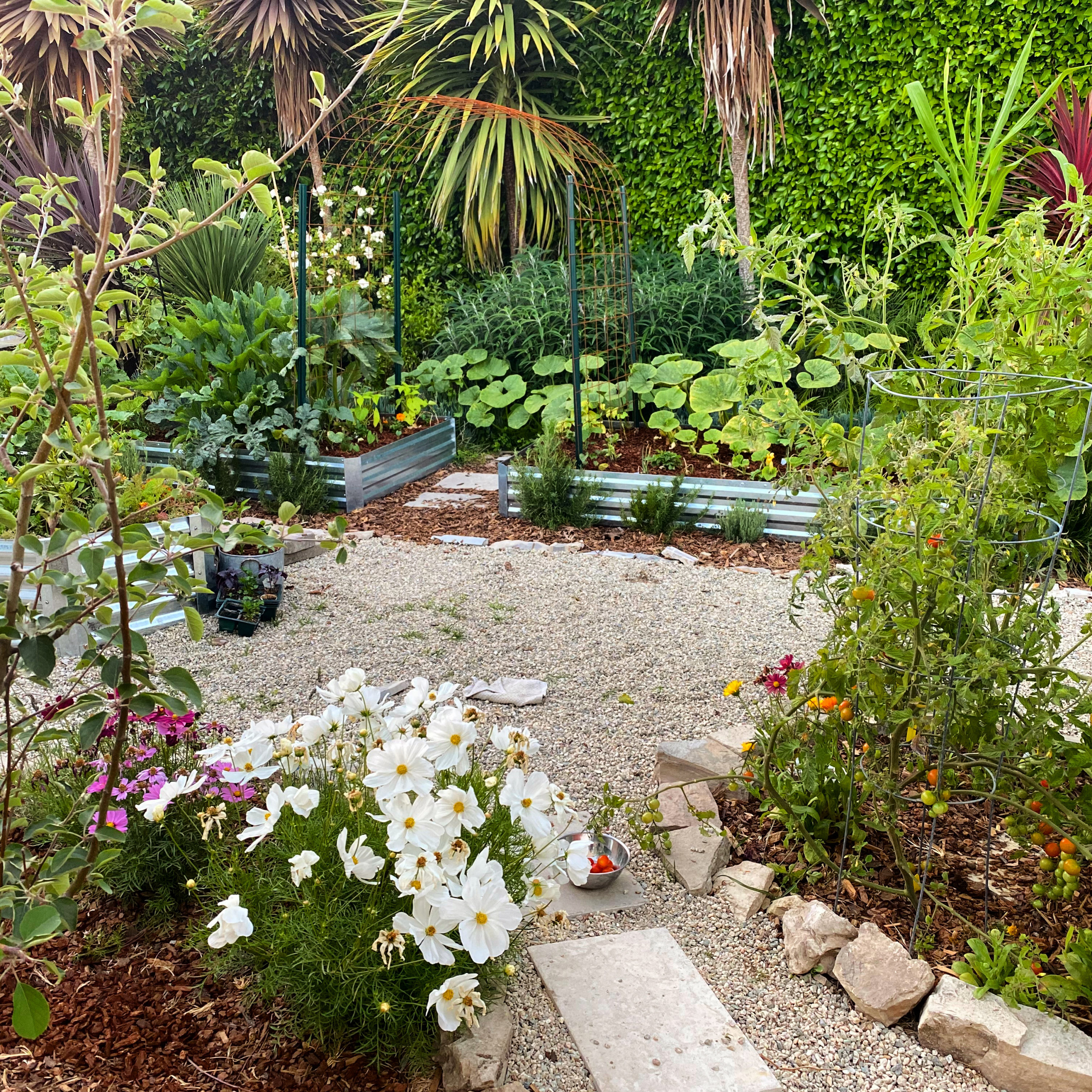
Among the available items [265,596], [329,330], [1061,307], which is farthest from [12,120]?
[329,330]

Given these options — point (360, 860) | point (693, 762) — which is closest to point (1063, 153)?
point (693, 762)

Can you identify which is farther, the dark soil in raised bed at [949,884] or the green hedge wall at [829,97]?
the green hedge wall at [829,97]

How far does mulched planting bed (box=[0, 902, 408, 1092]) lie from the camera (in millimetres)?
1469

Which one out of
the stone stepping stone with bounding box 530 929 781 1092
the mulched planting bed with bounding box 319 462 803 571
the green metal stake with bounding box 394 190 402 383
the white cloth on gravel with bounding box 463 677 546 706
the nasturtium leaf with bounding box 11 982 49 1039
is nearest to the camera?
the nasturtium leaf with bounding box 11 982 49 1039

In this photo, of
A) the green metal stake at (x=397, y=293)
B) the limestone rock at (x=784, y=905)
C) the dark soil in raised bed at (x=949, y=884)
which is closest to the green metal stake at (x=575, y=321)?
the green metal stake at (x=397, y=293)

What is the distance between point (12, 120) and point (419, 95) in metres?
6.35

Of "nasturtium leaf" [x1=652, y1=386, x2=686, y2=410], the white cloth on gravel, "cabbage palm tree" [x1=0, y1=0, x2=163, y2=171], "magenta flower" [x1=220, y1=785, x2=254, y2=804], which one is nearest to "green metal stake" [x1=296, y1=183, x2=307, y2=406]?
"nasturtium leaf" [x1=652, y1=386, x2=686, y2=410]

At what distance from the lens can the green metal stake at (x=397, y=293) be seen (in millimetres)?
5258

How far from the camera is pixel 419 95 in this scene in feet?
23.0

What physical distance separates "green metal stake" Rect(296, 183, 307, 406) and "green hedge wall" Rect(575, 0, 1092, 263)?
118 inches

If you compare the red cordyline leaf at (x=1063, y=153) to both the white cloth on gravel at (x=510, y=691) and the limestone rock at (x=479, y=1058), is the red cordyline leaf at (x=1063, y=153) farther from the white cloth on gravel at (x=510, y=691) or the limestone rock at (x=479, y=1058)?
the limestone rock at (x=479, y=1058)

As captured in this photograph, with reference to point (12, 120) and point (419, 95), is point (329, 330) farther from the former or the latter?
point (12, 120)

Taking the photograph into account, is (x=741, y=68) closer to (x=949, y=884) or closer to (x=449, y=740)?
(x=949, y=884)

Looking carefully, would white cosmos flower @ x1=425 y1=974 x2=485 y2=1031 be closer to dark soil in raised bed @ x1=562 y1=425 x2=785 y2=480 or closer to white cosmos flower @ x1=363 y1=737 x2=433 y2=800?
white cosmos flower @ x1=363 y1=737 x2=433 y2=800
